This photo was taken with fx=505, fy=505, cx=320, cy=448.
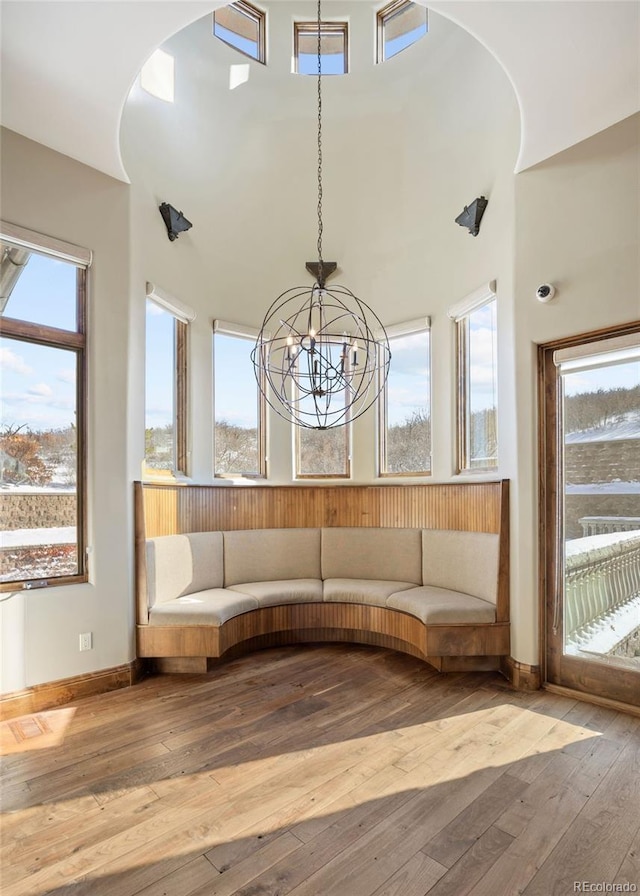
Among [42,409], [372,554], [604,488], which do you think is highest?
[42,409]

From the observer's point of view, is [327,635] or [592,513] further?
[327,635]

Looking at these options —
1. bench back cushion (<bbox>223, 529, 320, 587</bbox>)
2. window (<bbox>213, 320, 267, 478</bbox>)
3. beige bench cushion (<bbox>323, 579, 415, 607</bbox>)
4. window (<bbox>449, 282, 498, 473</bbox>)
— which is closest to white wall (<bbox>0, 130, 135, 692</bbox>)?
bench back cushion (<bbox>223, 529, 320, 587</bbox>)

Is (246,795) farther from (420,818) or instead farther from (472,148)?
(472,148)

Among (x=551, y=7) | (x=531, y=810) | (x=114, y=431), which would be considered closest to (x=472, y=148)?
(x=551, y=7)

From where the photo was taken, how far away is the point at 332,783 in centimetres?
226

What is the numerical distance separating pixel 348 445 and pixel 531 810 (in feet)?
→ 11.0

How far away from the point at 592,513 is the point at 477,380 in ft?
4.72

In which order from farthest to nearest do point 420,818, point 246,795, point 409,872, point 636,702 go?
point 636,702 < point 246,795 < point 420,818 < point 409,872

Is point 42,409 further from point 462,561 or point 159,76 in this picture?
point 462,561

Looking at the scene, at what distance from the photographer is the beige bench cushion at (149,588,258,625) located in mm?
3492

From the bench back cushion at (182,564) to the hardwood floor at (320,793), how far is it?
71cm

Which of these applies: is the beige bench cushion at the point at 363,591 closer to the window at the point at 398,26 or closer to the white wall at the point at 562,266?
the white wall at the point at 562,266

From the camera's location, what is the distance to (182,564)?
395 centimetres

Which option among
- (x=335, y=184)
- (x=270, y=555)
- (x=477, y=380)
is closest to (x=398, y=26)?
(x=335, y=184)
